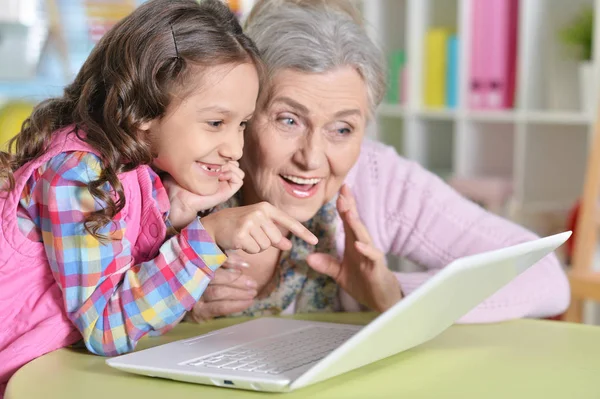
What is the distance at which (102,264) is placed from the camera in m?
1.10

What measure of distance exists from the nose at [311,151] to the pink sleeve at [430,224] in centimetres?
27

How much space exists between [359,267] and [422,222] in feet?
0.95

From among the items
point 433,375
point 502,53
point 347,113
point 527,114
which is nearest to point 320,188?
point 347,113

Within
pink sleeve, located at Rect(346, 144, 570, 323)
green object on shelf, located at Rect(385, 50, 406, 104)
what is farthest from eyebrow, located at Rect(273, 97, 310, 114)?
green object on shelf, located at Rect(385, 50, 406, 104)

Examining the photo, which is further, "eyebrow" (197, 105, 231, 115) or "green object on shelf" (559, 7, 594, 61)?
"green object on shelf" (559, 7, 594, 61)

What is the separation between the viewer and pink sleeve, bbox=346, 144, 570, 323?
160 cm

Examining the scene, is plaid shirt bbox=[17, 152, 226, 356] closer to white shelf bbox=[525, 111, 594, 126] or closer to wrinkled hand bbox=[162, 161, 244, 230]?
wrinkled hand bbox=[162, 161, 244, 230]

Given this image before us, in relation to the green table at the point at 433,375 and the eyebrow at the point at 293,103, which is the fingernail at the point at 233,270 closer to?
the green table at the point at 433,375

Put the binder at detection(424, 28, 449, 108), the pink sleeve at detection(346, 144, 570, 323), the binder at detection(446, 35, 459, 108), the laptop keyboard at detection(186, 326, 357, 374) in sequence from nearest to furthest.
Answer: the laptop keyboard at detection(186, 326, 357, 374) < the pink sleeve at detection(346, 144, 570, 323) < the binder at detection(446, 35, 459, 108) < the binder at detection(424, 28, 449, 108)

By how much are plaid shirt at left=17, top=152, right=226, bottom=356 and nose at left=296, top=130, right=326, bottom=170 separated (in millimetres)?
342

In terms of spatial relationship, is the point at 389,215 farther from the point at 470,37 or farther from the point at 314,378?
the point at 470,37

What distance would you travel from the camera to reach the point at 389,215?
5.58ft

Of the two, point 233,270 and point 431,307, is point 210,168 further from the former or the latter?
point 431,307

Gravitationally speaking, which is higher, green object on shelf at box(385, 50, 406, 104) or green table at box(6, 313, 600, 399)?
green object on shelf at box(385, 50, 406, 104)
